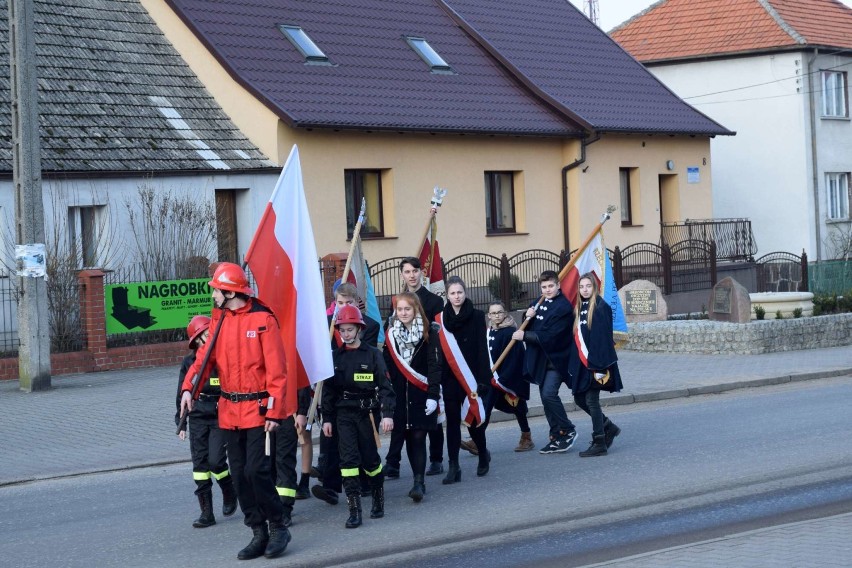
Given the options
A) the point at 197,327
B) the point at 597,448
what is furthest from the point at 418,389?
the point at 597,448

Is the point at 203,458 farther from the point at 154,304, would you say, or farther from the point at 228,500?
the point at 154,304

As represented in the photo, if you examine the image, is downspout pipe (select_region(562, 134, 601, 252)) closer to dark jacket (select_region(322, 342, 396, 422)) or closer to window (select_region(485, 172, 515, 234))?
window (select_region(485, 172, 515, 234))

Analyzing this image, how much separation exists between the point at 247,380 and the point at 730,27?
111ft

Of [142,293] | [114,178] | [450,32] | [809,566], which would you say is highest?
[450,32]

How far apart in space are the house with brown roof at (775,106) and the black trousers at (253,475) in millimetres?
31720

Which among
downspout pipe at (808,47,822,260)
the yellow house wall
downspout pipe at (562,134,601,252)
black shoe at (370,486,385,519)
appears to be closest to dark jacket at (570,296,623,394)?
black shoe at (370,486,385,519)

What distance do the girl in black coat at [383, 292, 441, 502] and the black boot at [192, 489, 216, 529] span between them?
154cm

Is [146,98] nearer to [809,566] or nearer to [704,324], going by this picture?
[704,324]

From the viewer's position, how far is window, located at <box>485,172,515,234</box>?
28156 millimetres

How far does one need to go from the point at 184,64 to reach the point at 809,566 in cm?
2021

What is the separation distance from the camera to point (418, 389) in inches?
376

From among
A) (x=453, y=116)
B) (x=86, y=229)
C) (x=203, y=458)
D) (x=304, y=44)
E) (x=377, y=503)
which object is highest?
(x=304, y=44)

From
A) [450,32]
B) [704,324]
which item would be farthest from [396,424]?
[450,32]

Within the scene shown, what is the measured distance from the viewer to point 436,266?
38.3 ft
